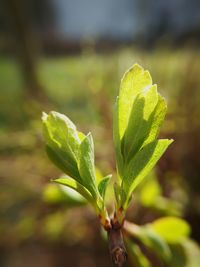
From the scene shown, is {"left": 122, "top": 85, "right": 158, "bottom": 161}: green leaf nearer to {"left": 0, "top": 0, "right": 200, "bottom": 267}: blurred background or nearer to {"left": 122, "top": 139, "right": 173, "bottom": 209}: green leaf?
{"left": 122, "top": 139, "right": 173, "bottom": 209}: green leaf

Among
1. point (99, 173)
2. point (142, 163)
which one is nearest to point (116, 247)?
point (142, 163)

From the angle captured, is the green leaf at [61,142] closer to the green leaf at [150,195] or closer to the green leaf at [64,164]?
the green leaf at [64,164]

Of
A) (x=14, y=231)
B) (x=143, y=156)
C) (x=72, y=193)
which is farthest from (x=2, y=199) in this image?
(x=143, y=156)

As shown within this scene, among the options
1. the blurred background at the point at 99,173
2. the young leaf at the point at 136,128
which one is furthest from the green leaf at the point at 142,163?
the blurred background at the point at 99,173

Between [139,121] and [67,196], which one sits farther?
[67,196]

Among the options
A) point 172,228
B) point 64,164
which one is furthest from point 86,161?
point 172,228

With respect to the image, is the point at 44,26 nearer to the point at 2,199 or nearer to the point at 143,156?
the point at 2,199

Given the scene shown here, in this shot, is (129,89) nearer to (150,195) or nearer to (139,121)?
(139,121)
